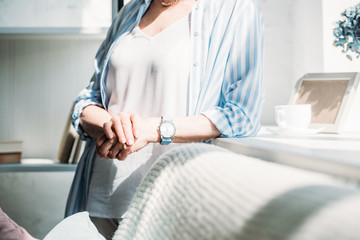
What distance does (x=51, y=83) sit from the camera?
2299mm

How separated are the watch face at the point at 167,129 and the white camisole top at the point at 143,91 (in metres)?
0.12

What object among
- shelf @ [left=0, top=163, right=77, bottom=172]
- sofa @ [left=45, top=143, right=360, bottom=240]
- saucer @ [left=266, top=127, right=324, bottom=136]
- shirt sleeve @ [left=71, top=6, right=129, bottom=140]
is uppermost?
shirt sleeve @ [left=71, top=6, right=129, bottom=140]

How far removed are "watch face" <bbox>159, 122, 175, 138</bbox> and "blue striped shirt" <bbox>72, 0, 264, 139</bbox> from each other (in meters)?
0.09

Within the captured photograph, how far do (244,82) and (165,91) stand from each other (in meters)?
0.22

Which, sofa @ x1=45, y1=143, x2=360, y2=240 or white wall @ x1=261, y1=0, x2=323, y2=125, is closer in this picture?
sofa @ x1=45, y1=143, x2=360, y2=240

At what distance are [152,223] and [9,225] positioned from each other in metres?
0.18

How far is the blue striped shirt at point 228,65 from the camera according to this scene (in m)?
0.99

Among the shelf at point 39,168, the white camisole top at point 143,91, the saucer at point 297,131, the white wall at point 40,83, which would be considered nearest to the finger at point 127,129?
the white camisole top at point 143,91

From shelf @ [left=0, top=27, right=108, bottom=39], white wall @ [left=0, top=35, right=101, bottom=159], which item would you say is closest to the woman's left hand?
shelf @ [left=0, top=27, right=108, bottom=39]

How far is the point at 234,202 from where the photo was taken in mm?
366

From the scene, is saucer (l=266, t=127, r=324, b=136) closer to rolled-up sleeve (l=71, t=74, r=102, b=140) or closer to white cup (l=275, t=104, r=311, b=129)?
white cup (l=275, t=104, r=311, b=129)

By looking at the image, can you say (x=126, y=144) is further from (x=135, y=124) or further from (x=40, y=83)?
(x=40, y=83)

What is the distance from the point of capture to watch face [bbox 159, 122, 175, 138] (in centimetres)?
97

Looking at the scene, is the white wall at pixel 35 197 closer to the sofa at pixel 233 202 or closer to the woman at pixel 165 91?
the woman at pixel 165 91
